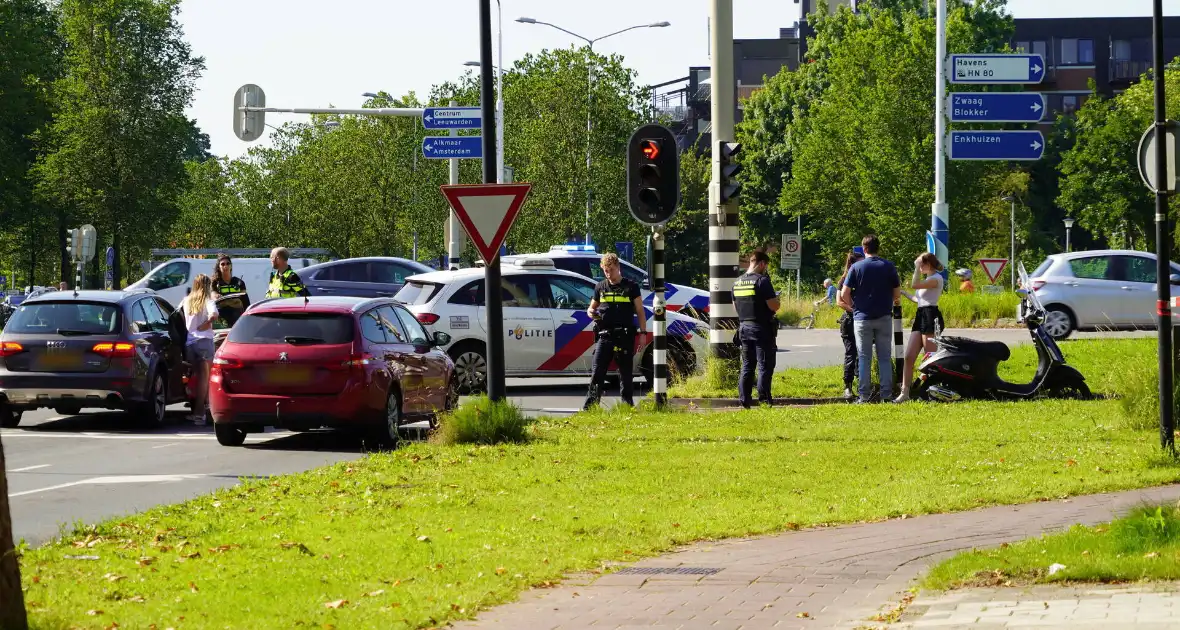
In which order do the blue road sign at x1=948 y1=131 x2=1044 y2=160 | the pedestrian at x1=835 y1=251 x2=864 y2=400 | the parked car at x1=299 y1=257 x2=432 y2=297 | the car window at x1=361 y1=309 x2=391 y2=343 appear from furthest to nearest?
the parked car at x1=299 y1=257 x2=432 y2=297 < the blue road sign at x1=948 y1=131 x2=1044 y2=160 < the pedestrian at x1=835 y1=251 x2=864 y2=400 < the car window at x1=361 y1=309 x2=391 y2=343

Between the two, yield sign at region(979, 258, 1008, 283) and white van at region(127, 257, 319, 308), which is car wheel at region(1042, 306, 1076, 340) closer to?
yield sign at region(979, 258, 1008, 283)

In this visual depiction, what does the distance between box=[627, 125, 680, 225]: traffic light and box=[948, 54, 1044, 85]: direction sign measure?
947 centimetres

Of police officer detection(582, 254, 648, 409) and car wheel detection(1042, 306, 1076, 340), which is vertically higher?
police officer detection(582, 254, 648, 409)

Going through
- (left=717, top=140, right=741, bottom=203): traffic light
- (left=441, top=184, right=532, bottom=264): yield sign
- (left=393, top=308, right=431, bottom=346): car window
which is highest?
(left=717, top=140, right=741, bottom=203): traffic light

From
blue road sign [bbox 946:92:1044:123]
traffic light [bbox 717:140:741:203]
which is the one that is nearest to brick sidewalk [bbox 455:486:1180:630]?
traffic light [bbox 717:140:741:203]

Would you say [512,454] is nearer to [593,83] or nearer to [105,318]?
[105,318]

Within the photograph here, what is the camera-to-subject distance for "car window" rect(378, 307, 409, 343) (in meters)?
16.1

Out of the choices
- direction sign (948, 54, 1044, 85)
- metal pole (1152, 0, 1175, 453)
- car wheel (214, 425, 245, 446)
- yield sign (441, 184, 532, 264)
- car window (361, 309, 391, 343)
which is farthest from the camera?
direction sign (948, 54, 1044, 85)

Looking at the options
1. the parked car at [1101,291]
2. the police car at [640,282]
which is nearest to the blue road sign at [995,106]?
the police car at [640,282]

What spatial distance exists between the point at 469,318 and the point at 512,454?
774 cm

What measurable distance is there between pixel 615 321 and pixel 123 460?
5.84 m

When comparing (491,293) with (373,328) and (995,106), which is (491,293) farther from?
(995,106)

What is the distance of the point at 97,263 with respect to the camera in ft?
238

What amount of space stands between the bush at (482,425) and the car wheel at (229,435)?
2262 mm
